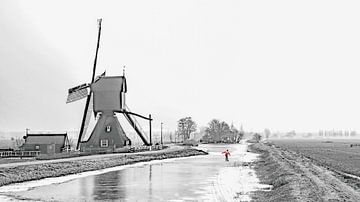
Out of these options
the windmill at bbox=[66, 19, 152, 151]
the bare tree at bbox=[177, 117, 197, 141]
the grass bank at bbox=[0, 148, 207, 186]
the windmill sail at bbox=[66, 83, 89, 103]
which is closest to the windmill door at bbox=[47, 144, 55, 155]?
the windmill at bbox=[66, 19, 152, 151]

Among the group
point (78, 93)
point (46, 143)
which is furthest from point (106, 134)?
point (78, 93)

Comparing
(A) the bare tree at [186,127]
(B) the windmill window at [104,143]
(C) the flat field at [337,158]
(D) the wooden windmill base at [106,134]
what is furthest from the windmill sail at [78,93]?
(A) the bare tree at [186,127]

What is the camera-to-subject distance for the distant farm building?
70331 millimetres

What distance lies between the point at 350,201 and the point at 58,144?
190 feet

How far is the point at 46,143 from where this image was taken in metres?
71.5

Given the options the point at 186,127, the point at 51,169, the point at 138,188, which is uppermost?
the point at 186,127

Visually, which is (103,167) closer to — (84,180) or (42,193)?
(84,180)

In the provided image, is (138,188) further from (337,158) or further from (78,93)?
(78,93)

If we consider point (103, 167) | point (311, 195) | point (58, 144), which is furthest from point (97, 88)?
point (311, 195)

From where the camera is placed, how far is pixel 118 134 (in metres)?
76.8

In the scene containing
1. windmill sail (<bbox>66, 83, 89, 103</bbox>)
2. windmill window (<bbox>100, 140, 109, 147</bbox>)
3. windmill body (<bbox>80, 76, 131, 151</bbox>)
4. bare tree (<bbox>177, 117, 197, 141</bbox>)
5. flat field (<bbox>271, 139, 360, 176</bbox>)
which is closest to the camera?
flat field (<bbox>271, 139, 360, 176</bbox>)

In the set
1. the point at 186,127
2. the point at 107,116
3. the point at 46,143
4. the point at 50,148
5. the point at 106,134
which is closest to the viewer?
the point at 50,148

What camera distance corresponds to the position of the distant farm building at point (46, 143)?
70331 mm

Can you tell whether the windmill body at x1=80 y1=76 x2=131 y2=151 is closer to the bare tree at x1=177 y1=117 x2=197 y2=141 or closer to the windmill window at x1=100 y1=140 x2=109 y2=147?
the windmill window at x1=100 y1=140 x2=109 y2=147
